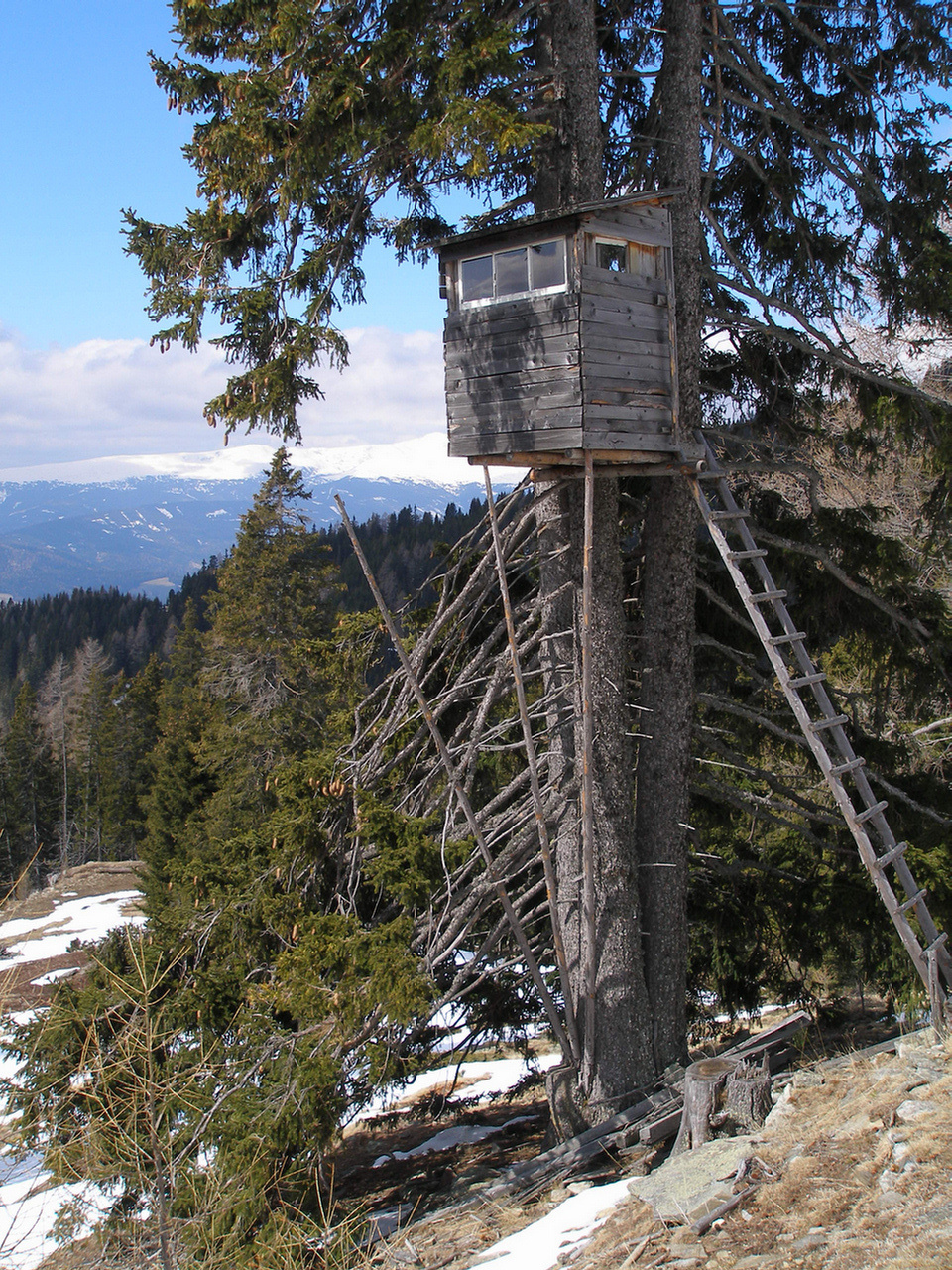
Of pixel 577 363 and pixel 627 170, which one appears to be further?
pixel 627 170

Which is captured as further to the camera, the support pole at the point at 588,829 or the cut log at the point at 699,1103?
the support pole at the point at 588,829

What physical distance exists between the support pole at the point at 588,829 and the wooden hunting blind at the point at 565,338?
444 mm

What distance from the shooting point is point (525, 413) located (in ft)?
24.0

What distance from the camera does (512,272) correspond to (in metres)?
7.38

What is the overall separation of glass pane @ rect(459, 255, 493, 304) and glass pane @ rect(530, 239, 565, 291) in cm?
39

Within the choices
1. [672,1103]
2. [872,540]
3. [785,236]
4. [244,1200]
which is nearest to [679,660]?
[872,540]

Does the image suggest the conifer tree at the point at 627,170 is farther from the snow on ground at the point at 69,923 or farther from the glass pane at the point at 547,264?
the snow on ground at the point at 69,923

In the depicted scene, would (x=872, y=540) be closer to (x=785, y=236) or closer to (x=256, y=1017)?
(x=785, y=236)

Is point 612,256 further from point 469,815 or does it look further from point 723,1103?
point 723,1103

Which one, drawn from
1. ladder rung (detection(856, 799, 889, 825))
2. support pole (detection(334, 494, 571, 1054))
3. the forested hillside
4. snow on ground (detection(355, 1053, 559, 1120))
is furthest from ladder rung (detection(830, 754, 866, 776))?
the forested hillside

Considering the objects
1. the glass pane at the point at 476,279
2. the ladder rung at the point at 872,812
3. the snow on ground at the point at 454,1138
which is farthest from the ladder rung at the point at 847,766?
the snow on ground at the point at 454,1138

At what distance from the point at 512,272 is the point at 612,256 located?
0.82 meters

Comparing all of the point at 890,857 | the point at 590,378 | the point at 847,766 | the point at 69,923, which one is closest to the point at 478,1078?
the point at 890,857

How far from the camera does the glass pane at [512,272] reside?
7.33m
